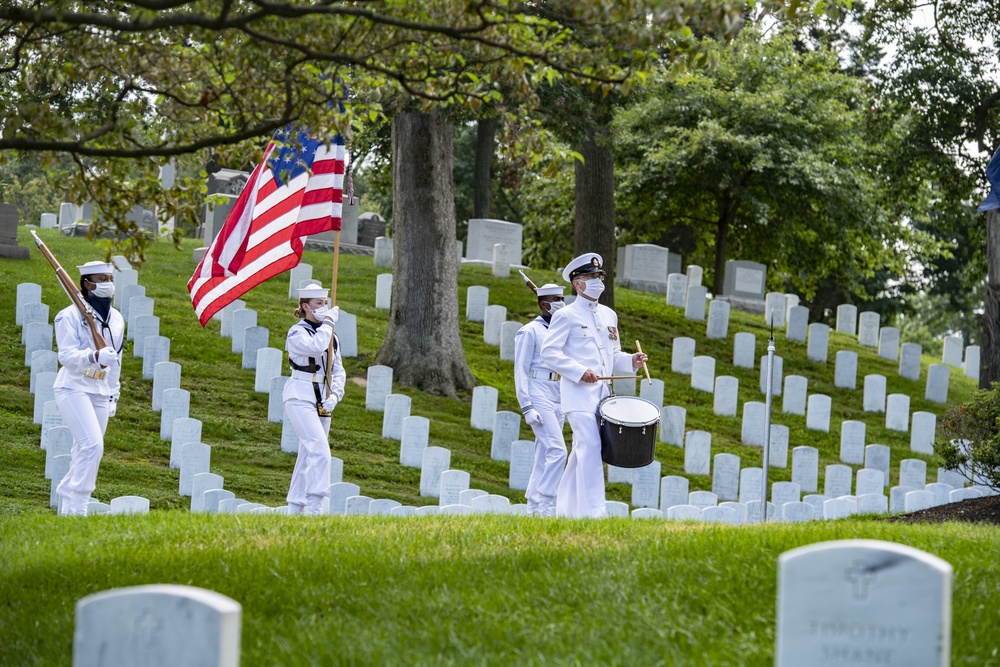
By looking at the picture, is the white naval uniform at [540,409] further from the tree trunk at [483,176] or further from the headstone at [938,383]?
the tree trunk at [483,176]

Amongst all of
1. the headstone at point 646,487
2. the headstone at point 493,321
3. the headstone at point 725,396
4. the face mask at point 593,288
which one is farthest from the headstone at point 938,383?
the face mask at point 593,288

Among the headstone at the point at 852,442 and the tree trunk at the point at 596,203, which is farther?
the tree trunk at the point at 596,203

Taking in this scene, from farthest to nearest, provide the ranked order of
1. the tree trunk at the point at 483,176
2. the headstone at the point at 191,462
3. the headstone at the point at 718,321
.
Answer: the tree trunk at the point at 483,176, the headstone at the point at 718,321, the headstone at the point at 191,462

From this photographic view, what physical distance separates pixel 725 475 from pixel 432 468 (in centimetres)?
365

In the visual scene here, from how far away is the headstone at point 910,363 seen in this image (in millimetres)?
23031

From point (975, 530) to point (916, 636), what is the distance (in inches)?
181

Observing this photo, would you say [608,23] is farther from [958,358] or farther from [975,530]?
[958,358]

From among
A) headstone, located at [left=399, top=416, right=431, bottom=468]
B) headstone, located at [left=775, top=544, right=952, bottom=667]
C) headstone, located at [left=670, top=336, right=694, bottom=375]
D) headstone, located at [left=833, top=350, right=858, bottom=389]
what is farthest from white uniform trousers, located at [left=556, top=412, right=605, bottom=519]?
headstone, located at [left=833, top=350, right=858, bottom=389]

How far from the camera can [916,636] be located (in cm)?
358

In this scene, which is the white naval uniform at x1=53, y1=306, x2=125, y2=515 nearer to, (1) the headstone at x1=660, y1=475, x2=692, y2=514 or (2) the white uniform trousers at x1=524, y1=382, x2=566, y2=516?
(2) the white uniform trousers at x1=524, y1=382, x2=566, y2=516

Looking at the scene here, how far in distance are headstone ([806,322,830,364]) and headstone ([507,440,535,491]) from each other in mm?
10383

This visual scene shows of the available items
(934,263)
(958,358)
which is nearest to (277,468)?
(958,358)

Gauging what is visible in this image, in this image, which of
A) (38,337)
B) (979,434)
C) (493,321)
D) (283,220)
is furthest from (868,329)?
(283,220)

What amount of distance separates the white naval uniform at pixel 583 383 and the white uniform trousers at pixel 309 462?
6.42ft
